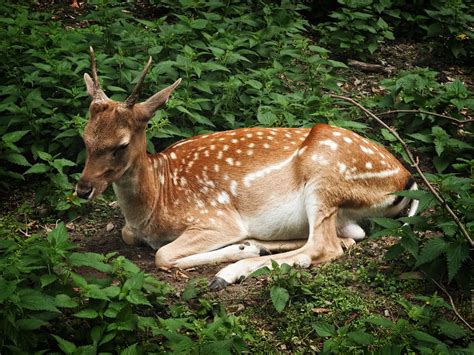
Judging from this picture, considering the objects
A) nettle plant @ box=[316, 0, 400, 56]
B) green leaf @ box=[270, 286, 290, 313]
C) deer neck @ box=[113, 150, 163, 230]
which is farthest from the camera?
nettle plant @ box=[316, 0, 400, 56]

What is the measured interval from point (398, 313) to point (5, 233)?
333 centimetres

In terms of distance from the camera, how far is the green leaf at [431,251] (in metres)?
5.57

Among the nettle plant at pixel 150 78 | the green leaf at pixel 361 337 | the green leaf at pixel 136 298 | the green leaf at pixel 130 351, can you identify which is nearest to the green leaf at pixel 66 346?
the green leaf at pixel 130 351

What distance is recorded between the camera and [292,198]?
6.98 meters

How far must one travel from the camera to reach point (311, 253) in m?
6.59

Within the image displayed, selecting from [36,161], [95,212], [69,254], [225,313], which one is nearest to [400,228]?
[225,313]

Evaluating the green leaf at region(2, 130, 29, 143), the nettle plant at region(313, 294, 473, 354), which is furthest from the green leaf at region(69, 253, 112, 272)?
the green leaf at region(2, 130, 29, 143)

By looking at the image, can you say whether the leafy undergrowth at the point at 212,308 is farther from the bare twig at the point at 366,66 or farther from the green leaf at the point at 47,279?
the bare twig at the point at 366,66

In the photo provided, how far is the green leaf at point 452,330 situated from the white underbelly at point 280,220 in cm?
200

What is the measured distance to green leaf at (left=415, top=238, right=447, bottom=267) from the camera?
5.57 metres

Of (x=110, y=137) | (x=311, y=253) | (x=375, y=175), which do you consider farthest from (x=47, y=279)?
(x=375, y=175)

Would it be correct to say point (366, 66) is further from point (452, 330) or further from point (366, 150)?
point (452, 330)

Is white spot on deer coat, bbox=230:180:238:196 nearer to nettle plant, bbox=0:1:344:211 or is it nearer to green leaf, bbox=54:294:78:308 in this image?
nettle plant, bbox=0:1:344:211

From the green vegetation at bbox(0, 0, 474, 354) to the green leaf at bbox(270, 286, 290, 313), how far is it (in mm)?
17
